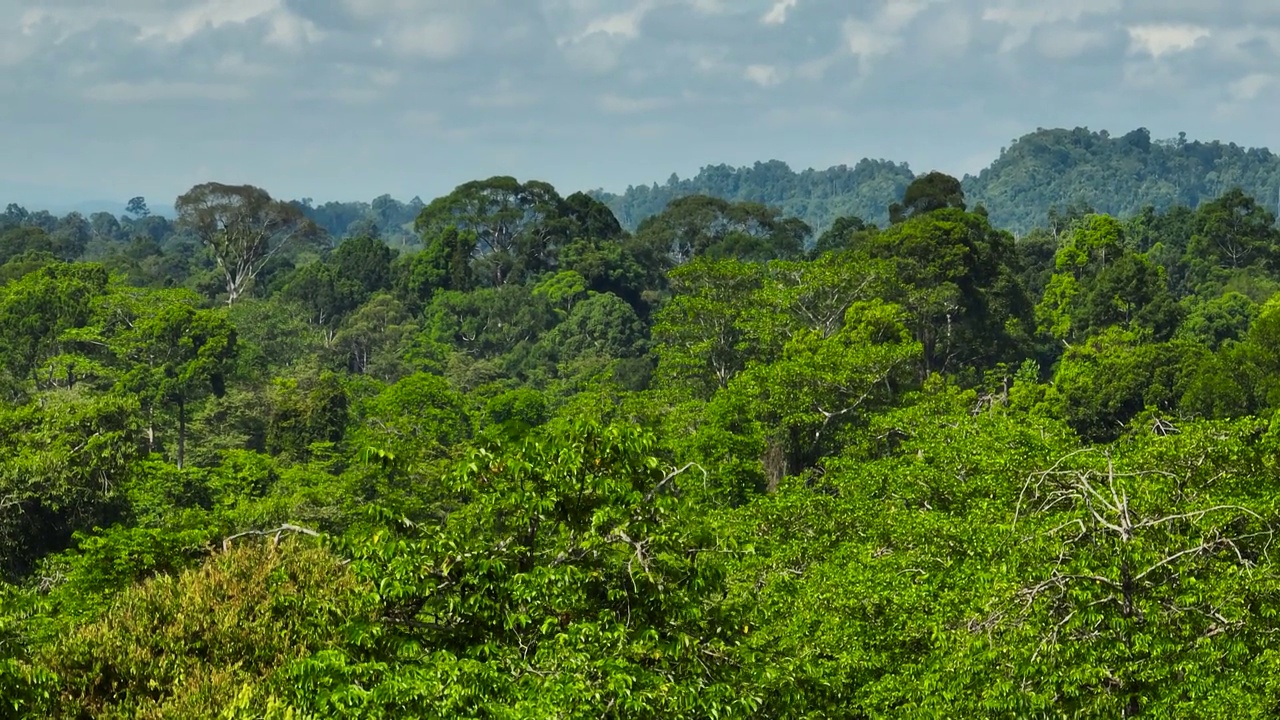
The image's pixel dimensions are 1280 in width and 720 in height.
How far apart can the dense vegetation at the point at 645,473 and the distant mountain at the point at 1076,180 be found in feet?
267

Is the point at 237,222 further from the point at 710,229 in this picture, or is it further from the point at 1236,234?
the point at 1236,234

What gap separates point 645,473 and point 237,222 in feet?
190

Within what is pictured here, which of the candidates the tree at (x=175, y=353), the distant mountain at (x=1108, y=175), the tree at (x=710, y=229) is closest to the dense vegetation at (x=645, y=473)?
the tree at (x=175, y=353)

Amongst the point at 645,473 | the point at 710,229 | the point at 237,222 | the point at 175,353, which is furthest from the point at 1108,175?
the point at 645,473

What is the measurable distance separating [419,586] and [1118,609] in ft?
16.6

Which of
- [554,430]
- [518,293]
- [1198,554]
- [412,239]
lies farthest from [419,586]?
[412,239]

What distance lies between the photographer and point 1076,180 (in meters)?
145

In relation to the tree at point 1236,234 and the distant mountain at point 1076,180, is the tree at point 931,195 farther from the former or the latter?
the distant mountain at point 1076,180

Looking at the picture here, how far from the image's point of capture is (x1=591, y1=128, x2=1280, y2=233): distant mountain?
142125 mm

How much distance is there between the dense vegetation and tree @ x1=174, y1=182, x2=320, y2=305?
0.68 ft

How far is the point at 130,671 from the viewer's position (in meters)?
8.92

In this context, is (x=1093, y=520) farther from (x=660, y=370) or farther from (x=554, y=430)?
(x=660, y=370)

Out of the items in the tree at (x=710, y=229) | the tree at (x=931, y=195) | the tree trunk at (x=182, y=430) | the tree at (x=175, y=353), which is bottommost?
the tree trunk at (x=182, y=430)

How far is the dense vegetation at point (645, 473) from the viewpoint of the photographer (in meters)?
8.37
